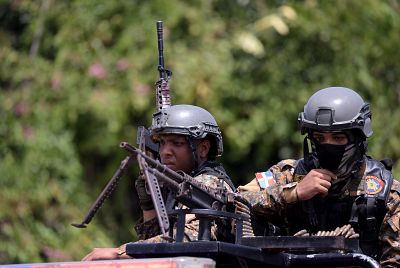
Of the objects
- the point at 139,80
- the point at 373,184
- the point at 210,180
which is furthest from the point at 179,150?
the point at 139,80

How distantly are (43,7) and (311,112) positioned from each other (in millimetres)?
7548

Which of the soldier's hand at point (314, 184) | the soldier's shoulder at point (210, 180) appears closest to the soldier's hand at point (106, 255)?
the soldier's shoulder at point (210, 180)

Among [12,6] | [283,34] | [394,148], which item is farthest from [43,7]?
[394,148]

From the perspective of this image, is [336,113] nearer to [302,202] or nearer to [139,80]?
[302,202]

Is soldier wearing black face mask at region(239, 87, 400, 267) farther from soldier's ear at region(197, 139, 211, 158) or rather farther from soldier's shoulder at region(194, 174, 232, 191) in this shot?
soldier's ear at region(197, 139, 211, 158)

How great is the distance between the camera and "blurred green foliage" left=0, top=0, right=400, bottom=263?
48.1 feet

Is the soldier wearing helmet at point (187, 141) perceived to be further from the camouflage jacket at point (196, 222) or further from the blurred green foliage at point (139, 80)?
the blurred green foliage at point (139, 80)

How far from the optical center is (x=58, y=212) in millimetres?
14875

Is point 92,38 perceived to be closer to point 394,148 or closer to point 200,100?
point 200,100

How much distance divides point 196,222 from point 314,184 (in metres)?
0.78

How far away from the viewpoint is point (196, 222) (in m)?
8.48

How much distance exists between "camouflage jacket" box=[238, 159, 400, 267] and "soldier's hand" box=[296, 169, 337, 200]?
0.10 m

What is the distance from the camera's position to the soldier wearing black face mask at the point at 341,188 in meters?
8.31

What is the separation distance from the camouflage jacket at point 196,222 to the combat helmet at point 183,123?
8.6 inches
